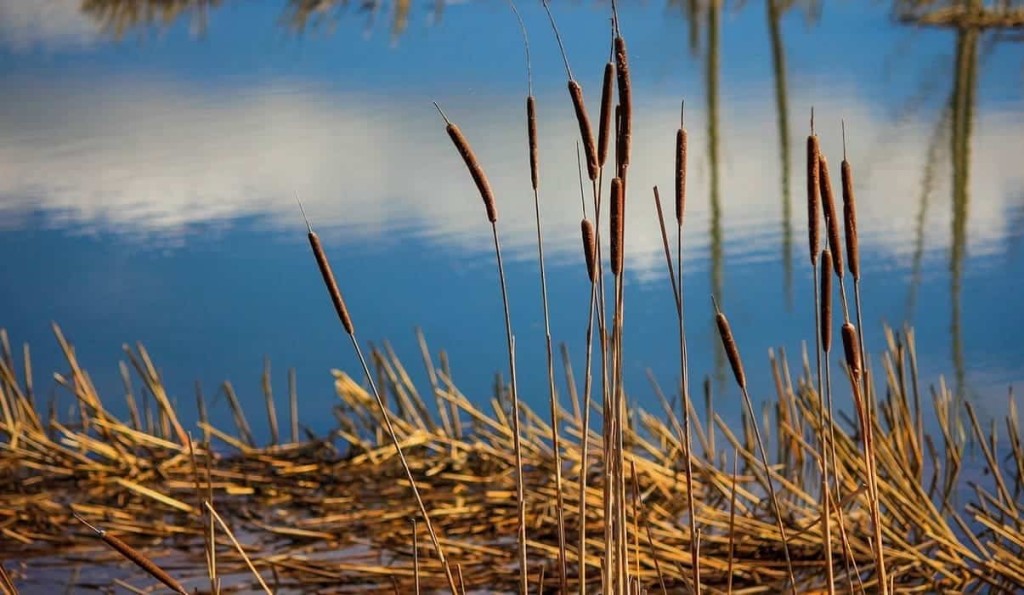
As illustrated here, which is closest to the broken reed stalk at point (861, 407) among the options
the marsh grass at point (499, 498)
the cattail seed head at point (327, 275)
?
the marsh grass at point (499, 498)

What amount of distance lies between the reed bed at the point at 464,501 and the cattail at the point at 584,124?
0.41 m

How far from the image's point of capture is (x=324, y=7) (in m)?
4.64

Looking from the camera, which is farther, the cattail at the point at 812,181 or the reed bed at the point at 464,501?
the reed bed at the point at 464,501

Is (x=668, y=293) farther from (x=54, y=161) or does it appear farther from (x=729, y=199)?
(x=54, y=161)

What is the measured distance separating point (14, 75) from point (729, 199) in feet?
7.73

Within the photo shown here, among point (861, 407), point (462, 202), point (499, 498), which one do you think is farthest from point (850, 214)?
point (462, 202)

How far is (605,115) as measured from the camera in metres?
0.63

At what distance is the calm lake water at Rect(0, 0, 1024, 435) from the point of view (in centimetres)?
214

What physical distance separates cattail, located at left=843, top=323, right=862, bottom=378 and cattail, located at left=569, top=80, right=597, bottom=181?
147 mm

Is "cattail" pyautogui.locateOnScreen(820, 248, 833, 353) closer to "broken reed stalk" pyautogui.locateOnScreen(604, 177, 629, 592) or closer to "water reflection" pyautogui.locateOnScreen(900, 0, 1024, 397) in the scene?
"broken reed stalk" pyautogui.locateOnScreen(604, 177, 629, 592)

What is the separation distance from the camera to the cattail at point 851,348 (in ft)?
2.14

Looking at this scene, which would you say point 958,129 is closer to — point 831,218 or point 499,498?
point 499,498

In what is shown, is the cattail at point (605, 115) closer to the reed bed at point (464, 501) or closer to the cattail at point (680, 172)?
the cattail at point (680, 172)

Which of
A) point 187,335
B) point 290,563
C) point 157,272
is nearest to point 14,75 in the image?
point 157,272
